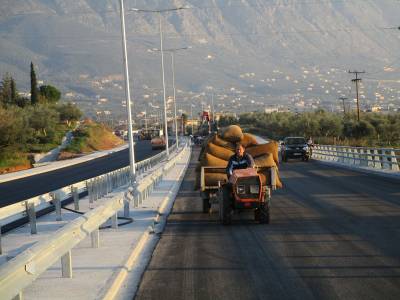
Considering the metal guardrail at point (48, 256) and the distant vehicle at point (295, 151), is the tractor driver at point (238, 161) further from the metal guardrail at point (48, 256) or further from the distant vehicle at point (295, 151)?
the distant vehicle at point (295, 151)

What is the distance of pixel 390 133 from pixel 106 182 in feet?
250

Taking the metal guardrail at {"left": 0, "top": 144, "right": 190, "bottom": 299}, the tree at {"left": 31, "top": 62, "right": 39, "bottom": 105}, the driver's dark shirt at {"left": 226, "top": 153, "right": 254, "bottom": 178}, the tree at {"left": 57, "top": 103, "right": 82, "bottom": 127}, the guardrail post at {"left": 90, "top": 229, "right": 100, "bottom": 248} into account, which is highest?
the tree at {"left": 31, "top": 62, "right": 39, "bottom": 105}

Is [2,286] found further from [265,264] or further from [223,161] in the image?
[223,161]

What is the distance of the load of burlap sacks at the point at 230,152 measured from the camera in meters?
19.5

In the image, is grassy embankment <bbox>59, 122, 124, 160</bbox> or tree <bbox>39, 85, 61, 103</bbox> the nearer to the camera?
grassy embankment <bbox>59, 122, 124, 160</bbox>

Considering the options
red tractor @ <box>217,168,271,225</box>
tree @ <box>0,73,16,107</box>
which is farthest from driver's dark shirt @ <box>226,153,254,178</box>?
tree @ <box>0,73,16,107</box>

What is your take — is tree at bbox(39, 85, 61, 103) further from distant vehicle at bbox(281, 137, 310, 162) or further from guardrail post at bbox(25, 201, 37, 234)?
guardrail post at bbox(25, 201, 37, 234)

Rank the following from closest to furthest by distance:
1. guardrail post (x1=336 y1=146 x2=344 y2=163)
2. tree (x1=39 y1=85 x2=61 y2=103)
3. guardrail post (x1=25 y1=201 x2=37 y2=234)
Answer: guardrail post (x1=25 y1=201 x2=37 y2=234) < guardrail post (x1=336 y1=146 x2=344 y2=163) < tree (x1=39 y1=85 x2=61 y2=103)

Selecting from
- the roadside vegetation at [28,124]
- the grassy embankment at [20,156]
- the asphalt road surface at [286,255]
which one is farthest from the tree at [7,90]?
the asphalt road surface at [286,255]

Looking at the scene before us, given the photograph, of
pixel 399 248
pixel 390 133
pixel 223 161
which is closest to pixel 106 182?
pixel 223 161

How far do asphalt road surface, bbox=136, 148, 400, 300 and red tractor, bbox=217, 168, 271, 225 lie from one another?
286 mm

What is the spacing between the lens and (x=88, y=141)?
359ft

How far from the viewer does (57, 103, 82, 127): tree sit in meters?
131

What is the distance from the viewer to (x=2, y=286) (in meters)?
7.55
